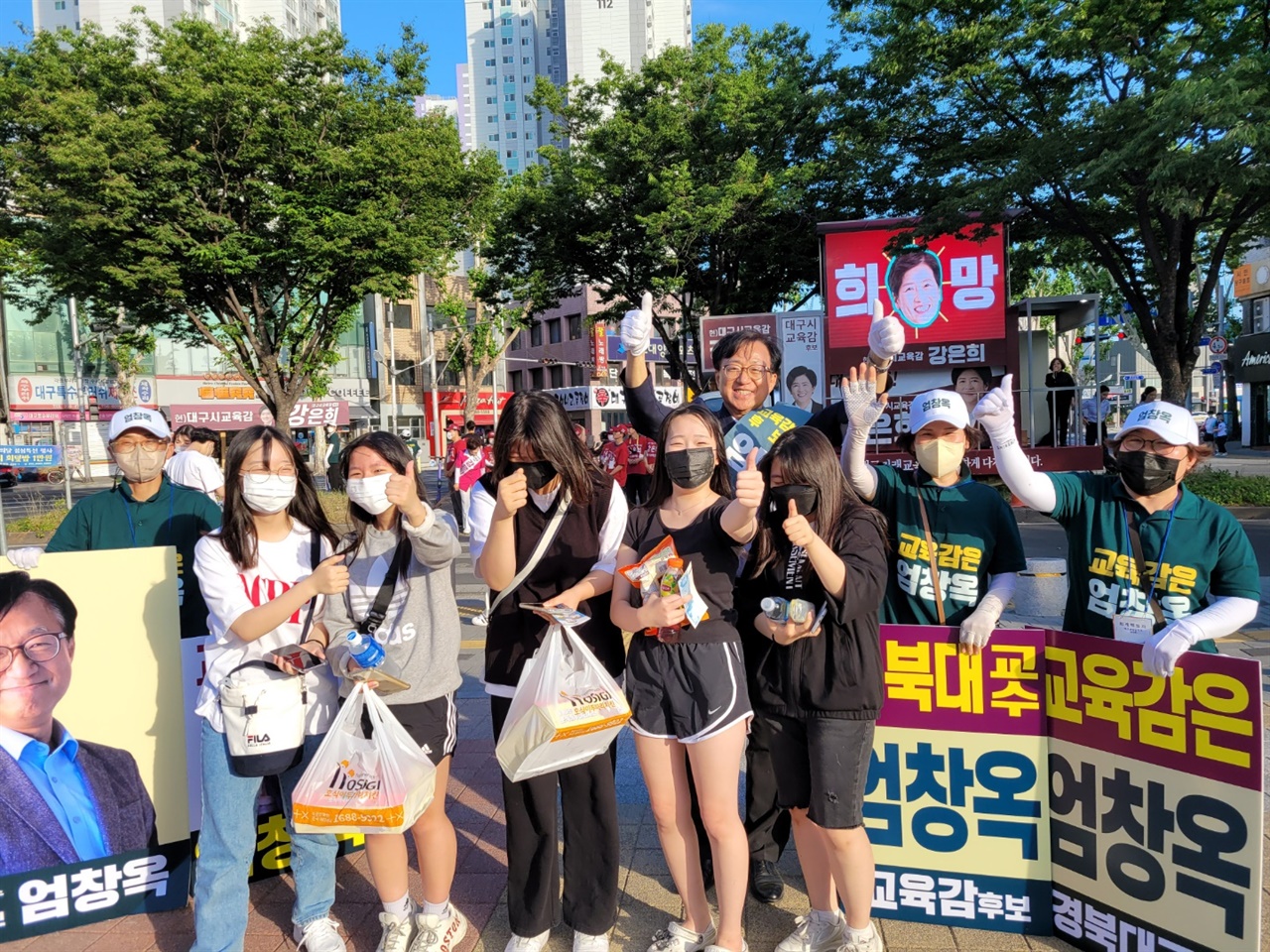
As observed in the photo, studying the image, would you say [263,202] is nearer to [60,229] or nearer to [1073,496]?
[60,229]

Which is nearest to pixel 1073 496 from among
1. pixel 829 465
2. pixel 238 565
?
pixel 829 465

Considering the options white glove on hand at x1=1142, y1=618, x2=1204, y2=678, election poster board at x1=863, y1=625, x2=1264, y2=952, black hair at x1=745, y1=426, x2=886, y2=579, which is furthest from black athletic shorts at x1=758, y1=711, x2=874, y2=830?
white glove on hand at x1=1142, y1=618, x2=1204, y2=678

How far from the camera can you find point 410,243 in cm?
1492

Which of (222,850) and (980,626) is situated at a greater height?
(980,626)

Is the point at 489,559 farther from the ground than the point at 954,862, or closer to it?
farther from the ground

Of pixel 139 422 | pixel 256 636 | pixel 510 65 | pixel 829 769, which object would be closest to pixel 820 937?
pixel 829 769

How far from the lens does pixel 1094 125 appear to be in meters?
10.5

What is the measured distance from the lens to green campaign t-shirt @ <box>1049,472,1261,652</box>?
2.56 metres

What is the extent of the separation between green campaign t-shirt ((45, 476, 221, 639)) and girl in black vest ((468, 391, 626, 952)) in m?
1.30

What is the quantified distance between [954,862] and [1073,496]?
4.12 ft

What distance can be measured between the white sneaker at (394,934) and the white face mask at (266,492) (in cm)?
136

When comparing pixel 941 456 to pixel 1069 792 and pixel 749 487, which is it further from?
pixel 1069 792

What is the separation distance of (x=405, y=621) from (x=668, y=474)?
3.05ft

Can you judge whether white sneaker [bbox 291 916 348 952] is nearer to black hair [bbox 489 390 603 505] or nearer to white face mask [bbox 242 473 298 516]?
white face mask [bbox 242 473 298 516]
